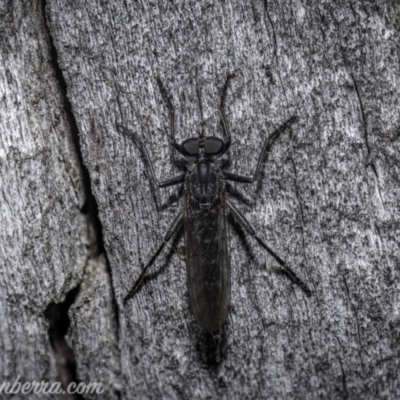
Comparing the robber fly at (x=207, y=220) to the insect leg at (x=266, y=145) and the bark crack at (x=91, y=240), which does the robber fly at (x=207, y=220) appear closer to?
the insect leg at (x=266, y=145)

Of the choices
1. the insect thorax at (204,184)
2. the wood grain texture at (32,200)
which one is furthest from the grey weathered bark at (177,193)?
the insect thorax at (204,184)

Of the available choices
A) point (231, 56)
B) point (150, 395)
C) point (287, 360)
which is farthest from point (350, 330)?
point (231, 56)

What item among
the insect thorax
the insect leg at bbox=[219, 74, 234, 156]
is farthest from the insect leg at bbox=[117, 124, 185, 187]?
the insect leg at bbox=[219, 74, 234, 156]

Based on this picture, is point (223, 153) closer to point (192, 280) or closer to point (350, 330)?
point (192, 280)

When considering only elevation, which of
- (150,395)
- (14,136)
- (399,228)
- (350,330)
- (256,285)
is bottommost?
(150,395)

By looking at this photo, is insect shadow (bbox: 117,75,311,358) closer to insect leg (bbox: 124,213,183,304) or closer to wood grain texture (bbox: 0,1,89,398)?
insect leg (bbox: 124,213,183,304)

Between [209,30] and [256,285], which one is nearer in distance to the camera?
[209,30]
